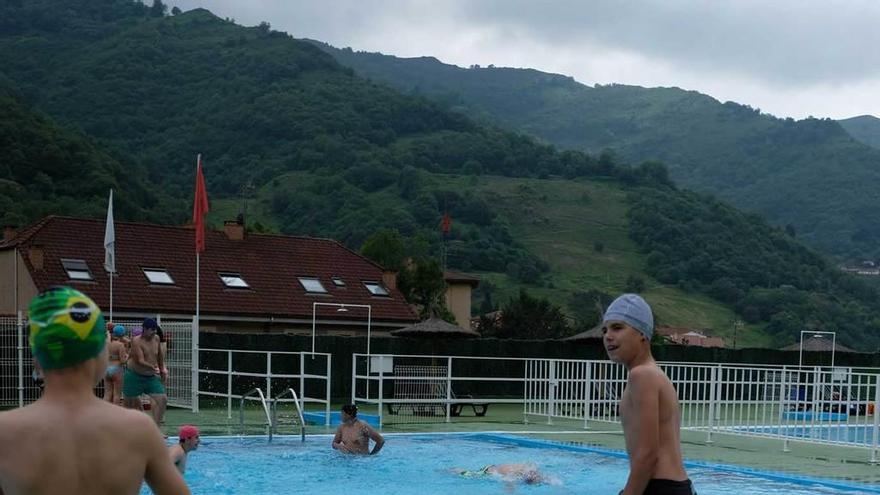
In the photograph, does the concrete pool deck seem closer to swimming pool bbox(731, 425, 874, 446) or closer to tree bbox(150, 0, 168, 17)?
swimming pool bbox(731, 425, 874, 446)

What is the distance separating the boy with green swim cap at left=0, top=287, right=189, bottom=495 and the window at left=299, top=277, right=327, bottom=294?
36.8 m

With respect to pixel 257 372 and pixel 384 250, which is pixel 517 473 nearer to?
pixel 257 372

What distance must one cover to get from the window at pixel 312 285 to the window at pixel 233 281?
2.17 m

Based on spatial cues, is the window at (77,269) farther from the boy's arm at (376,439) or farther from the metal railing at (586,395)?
the boy's arm at (376,439)

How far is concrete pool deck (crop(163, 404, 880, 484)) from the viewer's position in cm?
1702

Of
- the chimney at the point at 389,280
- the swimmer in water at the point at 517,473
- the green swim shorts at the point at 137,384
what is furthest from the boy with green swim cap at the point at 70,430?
the chimney at the point at 389,280

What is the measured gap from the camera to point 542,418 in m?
25.1

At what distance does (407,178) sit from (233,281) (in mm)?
70040

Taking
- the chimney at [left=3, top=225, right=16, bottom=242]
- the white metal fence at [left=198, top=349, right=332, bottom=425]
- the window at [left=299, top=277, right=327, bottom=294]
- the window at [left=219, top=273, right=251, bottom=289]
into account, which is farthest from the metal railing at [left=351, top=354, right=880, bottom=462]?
the chimney at [left=3, top=225, right=16, bottom=242]

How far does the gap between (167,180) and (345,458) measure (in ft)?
289

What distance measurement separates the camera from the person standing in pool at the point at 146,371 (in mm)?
15359

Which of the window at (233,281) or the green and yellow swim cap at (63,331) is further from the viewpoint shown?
the window at (233,281)

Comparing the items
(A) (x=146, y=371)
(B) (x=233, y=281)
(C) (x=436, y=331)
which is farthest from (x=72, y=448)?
(B) (x=233, y=281)

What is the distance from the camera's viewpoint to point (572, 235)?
11256 centimetres
